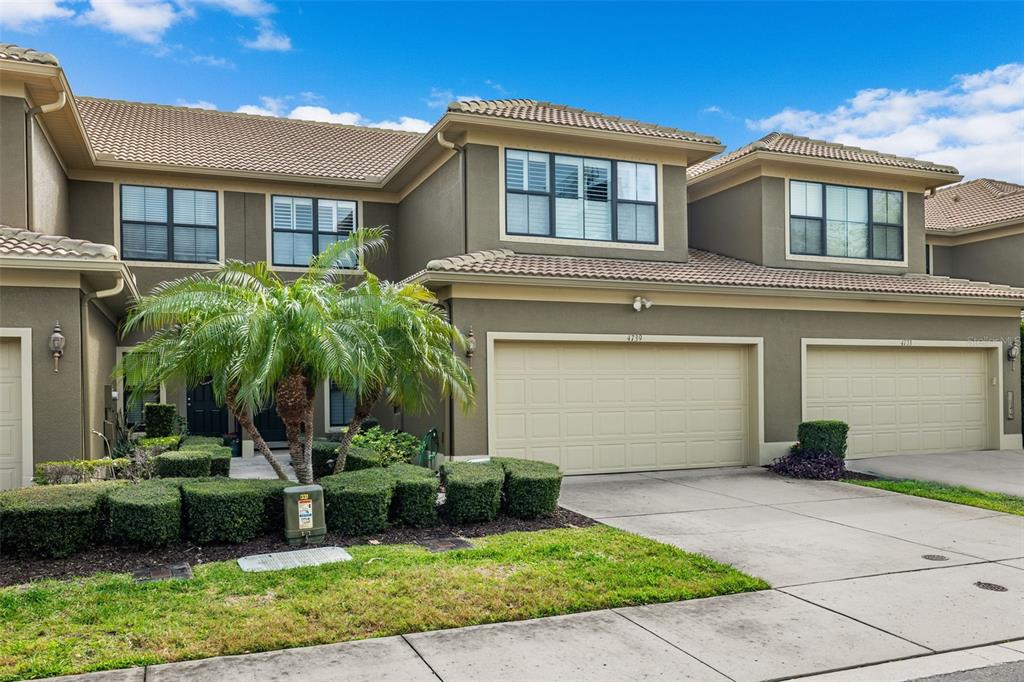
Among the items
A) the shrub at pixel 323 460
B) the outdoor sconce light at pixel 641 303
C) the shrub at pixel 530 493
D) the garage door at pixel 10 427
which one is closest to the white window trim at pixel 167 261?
the garage door at pixel 10 427

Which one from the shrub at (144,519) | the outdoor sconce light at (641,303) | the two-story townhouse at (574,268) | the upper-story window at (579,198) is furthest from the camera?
the upper-story window at (579,198)

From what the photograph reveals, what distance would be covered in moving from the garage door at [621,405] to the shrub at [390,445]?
1.36m

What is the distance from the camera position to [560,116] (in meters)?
14.4

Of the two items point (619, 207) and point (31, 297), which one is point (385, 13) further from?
point (31, 297)

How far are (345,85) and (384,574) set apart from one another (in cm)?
1554

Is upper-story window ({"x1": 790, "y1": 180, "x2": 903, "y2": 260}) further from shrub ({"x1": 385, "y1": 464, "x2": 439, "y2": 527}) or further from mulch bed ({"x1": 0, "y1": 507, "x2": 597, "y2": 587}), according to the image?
shrub ({"x1": 385, "y1": 464, "x2": 439, "y2": 527})

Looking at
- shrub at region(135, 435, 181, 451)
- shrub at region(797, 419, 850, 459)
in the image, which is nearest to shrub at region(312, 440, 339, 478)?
shrub at region(135, 435, 181, 451)

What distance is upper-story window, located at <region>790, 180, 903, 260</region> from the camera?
16234 mm

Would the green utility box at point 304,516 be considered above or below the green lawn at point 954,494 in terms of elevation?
above

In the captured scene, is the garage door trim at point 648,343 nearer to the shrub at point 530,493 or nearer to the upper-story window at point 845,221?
the shrub at point 530,493

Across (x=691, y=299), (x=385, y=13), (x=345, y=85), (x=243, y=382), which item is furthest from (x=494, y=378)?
(x=345, y=85)

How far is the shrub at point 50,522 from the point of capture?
24.1ft

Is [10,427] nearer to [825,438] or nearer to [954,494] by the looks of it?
[825,438]

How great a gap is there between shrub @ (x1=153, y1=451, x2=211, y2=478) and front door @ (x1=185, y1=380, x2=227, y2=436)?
645 cm
